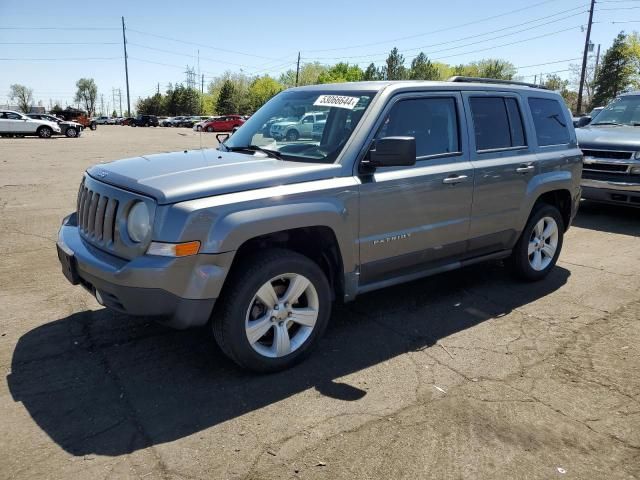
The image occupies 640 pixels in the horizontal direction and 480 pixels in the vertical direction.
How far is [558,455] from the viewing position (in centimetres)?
278

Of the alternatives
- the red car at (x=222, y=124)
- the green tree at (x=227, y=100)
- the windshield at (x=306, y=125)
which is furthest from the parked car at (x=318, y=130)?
the green tree at (x=227, y=100)

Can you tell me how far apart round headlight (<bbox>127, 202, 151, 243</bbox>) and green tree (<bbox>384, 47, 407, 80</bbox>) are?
76160 millimetres

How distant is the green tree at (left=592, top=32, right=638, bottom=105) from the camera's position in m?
57.7

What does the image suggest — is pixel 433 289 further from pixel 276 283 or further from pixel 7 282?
pixel 7 282

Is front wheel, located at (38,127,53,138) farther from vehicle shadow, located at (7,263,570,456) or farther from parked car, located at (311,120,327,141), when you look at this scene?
parked car, located at (311,120,327,141)

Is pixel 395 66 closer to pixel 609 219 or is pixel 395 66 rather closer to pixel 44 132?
pixel 44 132

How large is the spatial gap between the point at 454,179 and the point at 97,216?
9.01 ft

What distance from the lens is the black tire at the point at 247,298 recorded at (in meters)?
3.23

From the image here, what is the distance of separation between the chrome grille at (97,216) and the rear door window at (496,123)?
3073 millimetres

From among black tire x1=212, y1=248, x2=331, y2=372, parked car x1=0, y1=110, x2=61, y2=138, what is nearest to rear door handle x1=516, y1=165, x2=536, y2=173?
black tire x1=212, y1=248, x2=331, y2=372

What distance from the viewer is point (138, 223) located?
3.16 metres

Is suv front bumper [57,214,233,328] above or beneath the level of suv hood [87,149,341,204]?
beneath

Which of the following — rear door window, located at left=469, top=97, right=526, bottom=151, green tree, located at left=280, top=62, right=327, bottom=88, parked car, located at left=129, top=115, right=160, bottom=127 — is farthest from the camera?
green tree, located at left=280, top=62, right=327, bottom=88

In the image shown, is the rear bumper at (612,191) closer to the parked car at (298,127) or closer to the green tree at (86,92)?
the parked car at (298,127)
